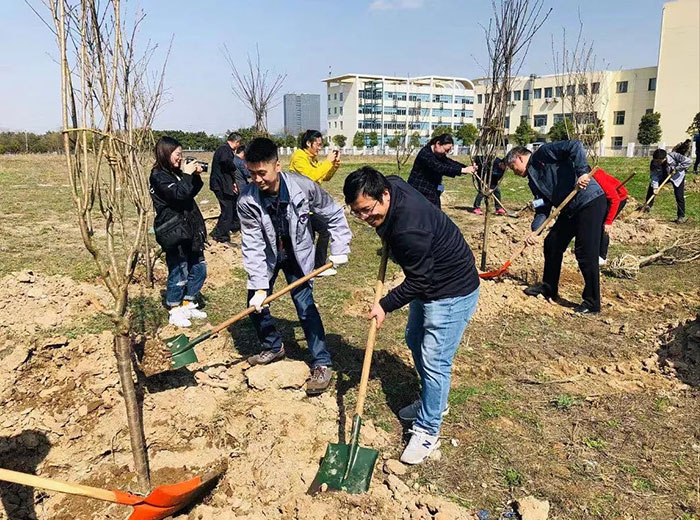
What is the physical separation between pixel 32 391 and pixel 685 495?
12.8ft

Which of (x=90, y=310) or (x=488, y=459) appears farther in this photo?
(x=90, y=310)

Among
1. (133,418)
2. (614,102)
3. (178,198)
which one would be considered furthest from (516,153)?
(614,102)

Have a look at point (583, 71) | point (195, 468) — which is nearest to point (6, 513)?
point (195, 468)

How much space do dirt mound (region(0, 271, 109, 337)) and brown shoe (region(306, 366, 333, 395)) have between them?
2136 millimetres

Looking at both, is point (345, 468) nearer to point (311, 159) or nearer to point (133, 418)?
point (133, 418)

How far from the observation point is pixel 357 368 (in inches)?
150

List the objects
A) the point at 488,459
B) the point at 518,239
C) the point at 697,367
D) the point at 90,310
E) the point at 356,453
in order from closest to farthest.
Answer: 1. the point at 356,453
2. the point at 488,459
3. the point at 697,367
4. the point at 90,310
5. the point at 518,239

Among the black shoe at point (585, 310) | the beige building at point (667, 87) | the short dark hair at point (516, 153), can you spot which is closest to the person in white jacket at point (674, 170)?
the black shoe at point (585, 310)

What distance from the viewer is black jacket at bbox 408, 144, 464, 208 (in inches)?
241

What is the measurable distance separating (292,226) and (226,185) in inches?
178

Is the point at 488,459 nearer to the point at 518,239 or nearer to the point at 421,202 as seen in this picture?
the point at 421,202

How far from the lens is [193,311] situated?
4.76 metres

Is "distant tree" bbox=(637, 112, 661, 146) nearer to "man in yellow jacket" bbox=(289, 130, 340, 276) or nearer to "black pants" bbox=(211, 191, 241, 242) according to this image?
"black pants" bbox=(211, 191, 241, 242)

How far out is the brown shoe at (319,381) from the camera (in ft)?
11.2
